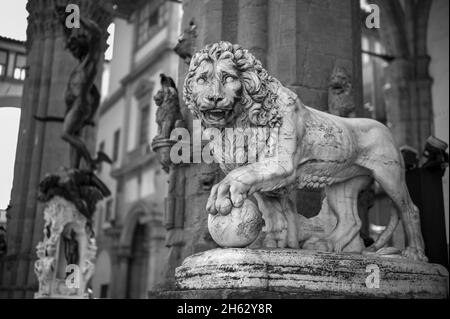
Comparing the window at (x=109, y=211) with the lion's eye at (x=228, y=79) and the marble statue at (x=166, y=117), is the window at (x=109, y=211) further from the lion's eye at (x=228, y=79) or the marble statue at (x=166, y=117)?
the lion's eye at (x=228, y=79)

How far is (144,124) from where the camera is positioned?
78.8 feet

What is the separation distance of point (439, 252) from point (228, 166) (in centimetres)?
417

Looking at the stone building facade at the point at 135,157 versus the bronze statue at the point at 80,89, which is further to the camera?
the stone building facade at the point at 135,157

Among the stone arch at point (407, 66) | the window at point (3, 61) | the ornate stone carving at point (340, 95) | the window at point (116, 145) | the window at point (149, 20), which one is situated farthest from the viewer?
the window at point (116, 145)

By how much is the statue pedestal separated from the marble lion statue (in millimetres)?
319

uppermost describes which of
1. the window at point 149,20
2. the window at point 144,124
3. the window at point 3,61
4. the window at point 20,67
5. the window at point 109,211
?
the window at point 149,20

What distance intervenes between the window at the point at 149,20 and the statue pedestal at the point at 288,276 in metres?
20.3

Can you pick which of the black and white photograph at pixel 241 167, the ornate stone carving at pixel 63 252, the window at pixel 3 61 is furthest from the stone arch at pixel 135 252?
the ornate stone carving at pixel 63 252

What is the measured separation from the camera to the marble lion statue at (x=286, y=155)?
3553 mm

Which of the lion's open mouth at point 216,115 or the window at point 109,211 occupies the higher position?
the window at point 109,211

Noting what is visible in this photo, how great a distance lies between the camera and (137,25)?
86.1 ft

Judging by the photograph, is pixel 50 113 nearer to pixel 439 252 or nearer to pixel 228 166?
pixel 439 252

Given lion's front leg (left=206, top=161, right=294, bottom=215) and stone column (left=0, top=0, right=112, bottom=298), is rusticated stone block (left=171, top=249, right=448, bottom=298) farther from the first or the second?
stone column (left=0, top=0, right=112, bottom=298)
